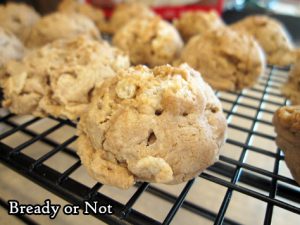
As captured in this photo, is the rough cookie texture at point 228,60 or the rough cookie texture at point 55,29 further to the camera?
the rough cookie texture at point 55,29

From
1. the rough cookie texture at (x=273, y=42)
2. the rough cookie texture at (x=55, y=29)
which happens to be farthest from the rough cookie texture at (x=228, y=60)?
the rough cookie texture at (x=55, y=29)

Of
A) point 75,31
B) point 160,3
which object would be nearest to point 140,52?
point 75,31

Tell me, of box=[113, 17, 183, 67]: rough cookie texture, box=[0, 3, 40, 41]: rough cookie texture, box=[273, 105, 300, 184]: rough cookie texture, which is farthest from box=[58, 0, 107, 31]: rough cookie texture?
box=[273, 105, 300, 184]: rough cookie texture

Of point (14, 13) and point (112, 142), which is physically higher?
point (14, 13)

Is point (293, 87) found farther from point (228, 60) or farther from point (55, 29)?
point (55, 29)

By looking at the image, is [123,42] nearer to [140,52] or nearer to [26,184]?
[140,52]

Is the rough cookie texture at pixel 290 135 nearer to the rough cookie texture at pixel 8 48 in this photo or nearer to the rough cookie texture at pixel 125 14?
the rough cookie texture at pixel 8 48

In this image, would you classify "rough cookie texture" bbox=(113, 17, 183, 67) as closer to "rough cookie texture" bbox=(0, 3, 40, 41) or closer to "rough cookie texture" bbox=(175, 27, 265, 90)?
"rough cookie texture" bbox=(175, 27, 265, 90)
